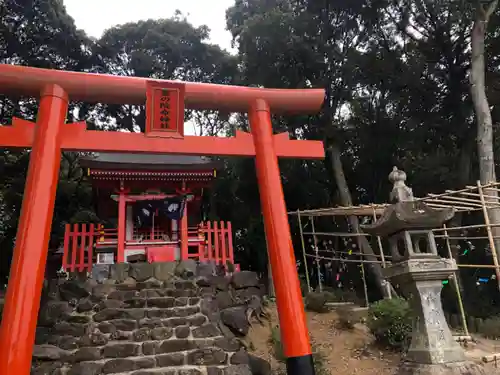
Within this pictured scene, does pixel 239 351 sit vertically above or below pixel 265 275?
below

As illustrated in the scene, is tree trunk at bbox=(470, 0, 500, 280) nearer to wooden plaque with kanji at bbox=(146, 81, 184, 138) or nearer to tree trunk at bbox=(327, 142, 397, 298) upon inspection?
tree trunk at bbox=(327, 142, 397, 298)

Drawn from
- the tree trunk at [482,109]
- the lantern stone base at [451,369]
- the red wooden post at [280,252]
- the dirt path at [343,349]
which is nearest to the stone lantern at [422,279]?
the lantern stone base at [451,369]

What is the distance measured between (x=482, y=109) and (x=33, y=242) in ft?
34.2

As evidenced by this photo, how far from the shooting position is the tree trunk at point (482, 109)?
380 inches

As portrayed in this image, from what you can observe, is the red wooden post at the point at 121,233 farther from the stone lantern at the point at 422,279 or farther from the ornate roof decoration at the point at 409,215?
the ornate roof decoration at the point at 409,215

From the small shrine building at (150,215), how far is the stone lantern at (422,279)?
238 inches

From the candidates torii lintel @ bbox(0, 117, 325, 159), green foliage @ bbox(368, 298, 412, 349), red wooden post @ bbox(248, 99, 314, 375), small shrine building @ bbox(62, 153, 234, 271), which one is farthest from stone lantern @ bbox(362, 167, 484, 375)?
small shrine building @ bbox(62, 153, 234, 271)

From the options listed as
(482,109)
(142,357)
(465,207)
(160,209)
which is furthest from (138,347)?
(482,109)

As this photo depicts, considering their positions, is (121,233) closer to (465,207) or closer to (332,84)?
(465,207)

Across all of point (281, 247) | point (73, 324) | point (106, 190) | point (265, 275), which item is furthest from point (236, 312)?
point (265, 275)

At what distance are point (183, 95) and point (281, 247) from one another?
101 inches

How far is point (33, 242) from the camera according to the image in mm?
4449

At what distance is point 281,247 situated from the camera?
5207 mm

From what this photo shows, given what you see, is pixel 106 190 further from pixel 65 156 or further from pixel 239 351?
pixel 65 156
